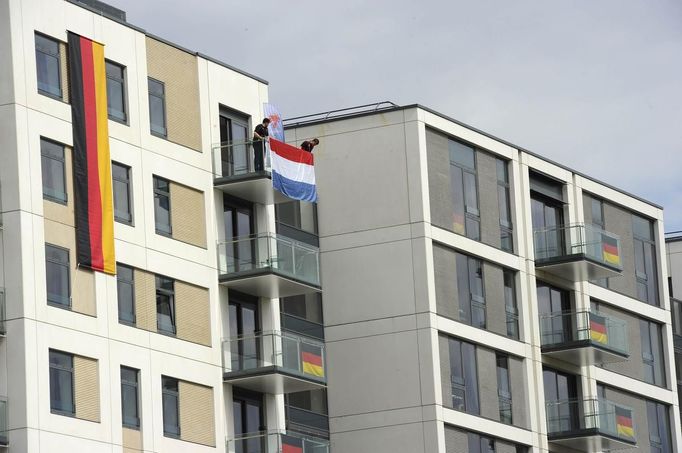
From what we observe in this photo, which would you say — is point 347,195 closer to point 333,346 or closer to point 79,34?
point 333,346

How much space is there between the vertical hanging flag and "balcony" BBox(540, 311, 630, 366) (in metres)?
16.0

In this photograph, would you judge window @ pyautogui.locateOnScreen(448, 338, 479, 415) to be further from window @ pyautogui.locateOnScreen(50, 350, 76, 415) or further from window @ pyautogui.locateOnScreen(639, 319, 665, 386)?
window @ pyautogui.locateOnScreen(50, 350, 76, 415)

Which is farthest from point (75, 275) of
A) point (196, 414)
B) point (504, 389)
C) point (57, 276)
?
point (504, 389)

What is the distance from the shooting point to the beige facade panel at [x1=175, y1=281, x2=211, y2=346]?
209 feet

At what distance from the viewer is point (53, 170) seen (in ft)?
195

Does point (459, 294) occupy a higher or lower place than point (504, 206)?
lower

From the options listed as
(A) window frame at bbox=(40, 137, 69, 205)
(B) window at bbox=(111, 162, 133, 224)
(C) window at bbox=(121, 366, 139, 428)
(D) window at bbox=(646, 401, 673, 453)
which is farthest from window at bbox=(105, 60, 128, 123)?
(D) window at bbox=(646, 401, 673, 453)

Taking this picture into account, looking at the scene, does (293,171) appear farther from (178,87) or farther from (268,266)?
(178,87)

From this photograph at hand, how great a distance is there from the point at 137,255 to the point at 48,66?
6260 mm

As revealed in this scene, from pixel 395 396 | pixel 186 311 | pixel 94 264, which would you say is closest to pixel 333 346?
pixel 395 396

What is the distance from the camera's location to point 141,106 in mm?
63406

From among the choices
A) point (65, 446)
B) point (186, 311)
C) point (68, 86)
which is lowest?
point (65, 446)

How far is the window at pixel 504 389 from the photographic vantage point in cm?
7656

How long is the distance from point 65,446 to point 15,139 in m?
8.53
